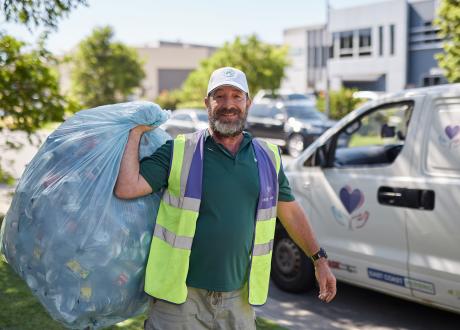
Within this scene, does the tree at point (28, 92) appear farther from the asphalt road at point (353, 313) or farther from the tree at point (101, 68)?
the tree at point (101, 68)

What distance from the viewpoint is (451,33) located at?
8344 millimetres

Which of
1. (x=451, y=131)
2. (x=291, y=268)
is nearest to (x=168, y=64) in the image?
(x=291, y=268)

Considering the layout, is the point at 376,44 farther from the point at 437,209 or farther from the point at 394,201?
the point at 437,209

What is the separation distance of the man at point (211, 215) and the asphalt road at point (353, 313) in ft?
7.52

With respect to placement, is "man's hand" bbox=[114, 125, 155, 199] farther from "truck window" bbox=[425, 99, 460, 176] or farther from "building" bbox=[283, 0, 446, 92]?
"building" bbox=[283, 0, 446, 92]

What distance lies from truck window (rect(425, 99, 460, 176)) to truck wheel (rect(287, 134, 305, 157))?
→ 45.8ft

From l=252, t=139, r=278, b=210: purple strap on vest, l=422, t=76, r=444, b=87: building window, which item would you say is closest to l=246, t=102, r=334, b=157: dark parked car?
l=252, t=139, r=278, b=210: purple strap on vest

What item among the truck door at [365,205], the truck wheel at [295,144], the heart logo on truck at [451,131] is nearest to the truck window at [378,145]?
the truck door at [365,205]

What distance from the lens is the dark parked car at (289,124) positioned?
18.8m

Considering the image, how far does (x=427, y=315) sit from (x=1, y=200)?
22.8 ft

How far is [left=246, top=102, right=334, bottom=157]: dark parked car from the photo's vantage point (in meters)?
18.8

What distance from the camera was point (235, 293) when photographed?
9.46 feet

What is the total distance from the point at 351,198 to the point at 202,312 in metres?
2.64

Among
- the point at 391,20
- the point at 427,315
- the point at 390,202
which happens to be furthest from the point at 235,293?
the point at 391,20
